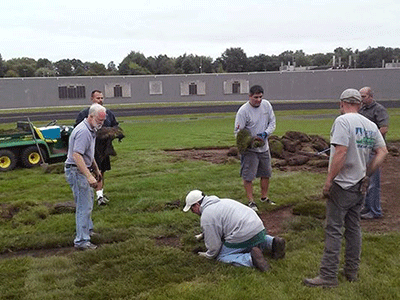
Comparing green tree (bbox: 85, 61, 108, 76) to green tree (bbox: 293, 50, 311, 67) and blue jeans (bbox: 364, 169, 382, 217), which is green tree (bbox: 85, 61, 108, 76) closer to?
green tree (bbox: 293, 50, 311, 67)

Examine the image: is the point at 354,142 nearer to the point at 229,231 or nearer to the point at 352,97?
the point at 352,97

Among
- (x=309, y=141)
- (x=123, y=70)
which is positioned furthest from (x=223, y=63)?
(x=309, y=141)

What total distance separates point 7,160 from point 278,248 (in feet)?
26.0

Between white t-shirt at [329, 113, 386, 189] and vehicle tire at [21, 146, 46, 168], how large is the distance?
8.57 m

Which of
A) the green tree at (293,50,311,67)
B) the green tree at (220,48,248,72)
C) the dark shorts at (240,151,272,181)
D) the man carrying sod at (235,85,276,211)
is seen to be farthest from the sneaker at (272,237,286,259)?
the green tree at (293,50,311,67)

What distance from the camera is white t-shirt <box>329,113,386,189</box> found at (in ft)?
13.3

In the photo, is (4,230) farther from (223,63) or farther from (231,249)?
(223,63)

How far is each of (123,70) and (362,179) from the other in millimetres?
66472

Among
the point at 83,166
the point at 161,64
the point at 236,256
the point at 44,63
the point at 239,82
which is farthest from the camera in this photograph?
the point at 44,63

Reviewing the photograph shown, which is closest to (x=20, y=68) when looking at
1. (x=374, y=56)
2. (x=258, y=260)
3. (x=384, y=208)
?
(x=374, y=56)

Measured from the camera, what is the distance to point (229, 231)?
467 cm

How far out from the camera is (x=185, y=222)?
641 cm

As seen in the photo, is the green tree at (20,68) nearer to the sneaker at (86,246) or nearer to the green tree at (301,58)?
the green tree at (301,58)

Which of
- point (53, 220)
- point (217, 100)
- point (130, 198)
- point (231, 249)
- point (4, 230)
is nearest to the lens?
point (231, 249)
